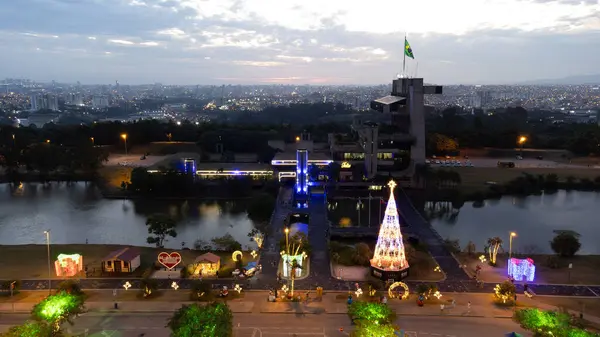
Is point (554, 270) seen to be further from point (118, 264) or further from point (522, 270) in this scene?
point (118, 264)

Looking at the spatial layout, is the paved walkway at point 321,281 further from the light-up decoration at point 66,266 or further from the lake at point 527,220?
the lake at point 527,220

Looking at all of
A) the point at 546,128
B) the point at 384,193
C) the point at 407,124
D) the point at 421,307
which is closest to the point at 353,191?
the point at 384,193

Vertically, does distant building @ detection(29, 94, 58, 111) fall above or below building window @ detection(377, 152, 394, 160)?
above

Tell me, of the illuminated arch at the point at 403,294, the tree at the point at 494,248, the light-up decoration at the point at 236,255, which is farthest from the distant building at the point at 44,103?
the illuminated arch at the point at 403,294

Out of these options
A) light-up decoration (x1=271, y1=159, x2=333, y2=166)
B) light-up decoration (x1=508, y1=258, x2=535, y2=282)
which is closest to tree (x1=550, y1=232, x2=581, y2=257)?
light-up decoration (x1=508, y1=258, x2=535, y2=282)

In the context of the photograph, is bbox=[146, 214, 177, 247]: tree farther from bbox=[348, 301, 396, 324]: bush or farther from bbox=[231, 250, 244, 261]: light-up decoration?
bbox=[348, 301, 396, 324]: bush

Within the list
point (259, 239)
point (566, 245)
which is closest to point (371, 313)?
point (259, 239)
